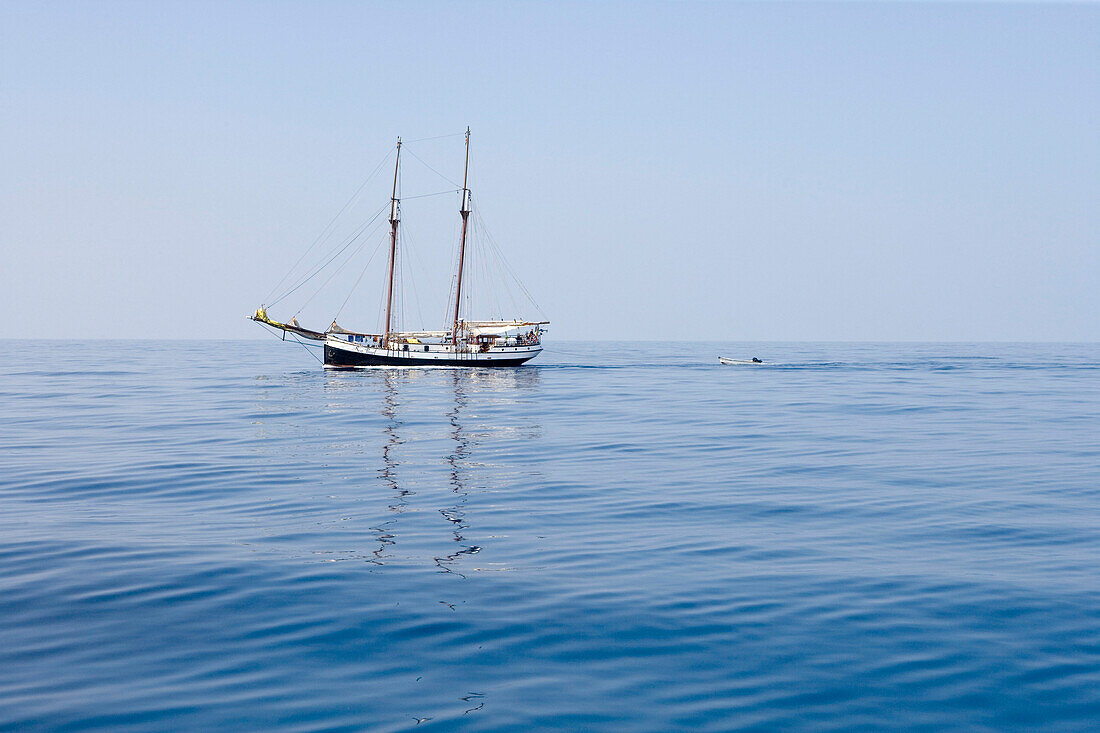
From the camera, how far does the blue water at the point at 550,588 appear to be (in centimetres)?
735

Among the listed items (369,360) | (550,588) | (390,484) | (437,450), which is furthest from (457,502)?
(369,360)

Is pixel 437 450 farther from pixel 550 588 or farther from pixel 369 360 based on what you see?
pixel 369 360

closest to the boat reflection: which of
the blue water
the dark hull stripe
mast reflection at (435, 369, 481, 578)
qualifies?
mast reflection at (435, 369, 481, 578)

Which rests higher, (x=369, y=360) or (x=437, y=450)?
(x=369, y=360)

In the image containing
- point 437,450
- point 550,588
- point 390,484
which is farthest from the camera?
point 437,450

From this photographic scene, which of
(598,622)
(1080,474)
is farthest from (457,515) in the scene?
(1080,474)

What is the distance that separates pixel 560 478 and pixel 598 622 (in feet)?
35.4

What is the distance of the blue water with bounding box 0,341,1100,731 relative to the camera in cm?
735

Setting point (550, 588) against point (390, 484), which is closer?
point (550, 588)

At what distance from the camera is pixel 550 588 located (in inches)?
417

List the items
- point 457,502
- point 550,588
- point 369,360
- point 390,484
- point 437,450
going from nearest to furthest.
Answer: point 550,588 < point 457,502 < point 390,484 < point 437,450 < point 369,360

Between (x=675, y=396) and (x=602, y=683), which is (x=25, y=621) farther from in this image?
(x=675, y=396)

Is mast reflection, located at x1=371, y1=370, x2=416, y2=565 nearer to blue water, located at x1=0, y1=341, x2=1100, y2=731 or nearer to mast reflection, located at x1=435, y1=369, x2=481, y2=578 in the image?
blue water, located at x1=0, y1=341, x2=1100, y2=731

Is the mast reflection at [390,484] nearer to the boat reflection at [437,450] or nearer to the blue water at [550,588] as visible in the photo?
the boat reflection at [437,450]
